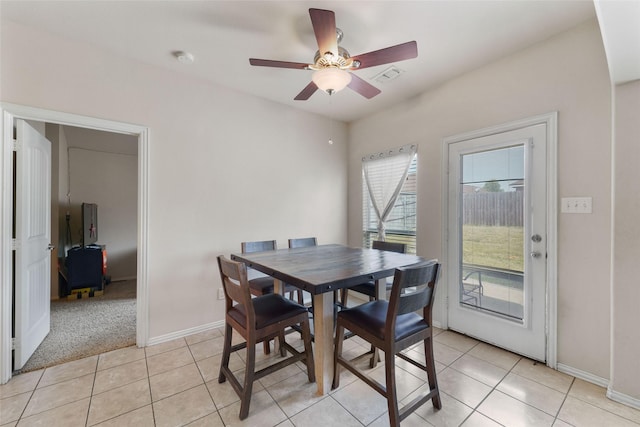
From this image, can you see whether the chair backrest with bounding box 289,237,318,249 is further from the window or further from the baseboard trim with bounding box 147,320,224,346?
the baseboard trim with bounding box 147,320,224,346

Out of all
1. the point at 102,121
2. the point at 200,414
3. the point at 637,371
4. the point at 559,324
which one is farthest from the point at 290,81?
the point at 637,371

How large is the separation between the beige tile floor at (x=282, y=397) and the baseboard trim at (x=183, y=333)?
0.74 feet

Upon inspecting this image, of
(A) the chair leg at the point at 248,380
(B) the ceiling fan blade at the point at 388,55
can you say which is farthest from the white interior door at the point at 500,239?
(A) the chair leg at the point at 248,380

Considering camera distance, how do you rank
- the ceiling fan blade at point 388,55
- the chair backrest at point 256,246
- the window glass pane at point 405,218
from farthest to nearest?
the window glass pane at point 405,218 → the chair backrest at point 256,246 → the ceiling fan blade at point 388,55

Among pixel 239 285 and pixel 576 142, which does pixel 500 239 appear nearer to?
pixel 576 142

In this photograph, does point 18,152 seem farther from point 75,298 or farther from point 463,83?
point 463,83

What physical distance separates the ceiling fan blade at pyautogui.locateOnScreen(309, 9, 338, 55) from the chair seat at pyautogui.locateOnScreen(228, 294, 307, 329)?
1.77 metres

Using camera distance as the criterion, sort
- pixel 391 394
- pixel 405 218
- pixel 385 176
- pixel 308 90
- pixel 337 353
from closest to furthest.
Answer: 1. pixel 391 394
2. pixel 337 353
3. pixel 308 90
4. pixel 405 218
5. pixel 385 176

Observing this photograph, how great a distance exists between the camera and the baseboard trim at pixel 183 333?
253 cm

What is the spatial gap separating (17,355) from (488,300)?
409cm

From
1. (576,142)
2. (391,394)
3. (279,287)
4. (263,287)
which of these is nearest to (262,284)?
(263,287)

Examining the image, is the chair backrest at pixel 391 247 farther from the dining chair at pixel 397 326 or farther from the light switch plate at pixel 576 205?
the light switch plate at pixel 576 205

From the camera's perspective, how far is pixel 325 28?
156cm

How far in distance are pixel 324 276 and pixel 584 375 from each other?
2.19 m
